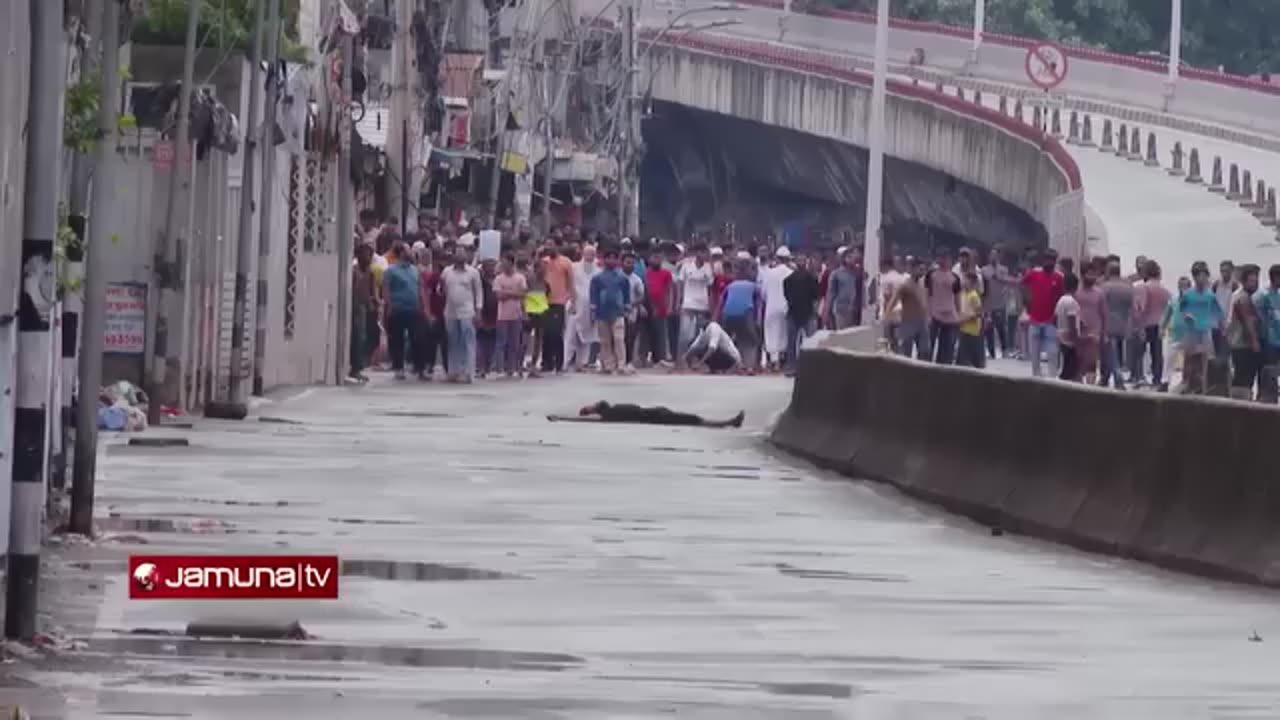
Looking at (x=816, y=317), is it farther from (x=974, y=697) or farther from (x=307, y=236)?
(x=974, y=697)

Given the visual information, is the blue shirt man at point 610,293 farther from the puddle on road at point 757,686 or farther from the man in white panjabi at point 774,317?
the puddle on road at point 757,686

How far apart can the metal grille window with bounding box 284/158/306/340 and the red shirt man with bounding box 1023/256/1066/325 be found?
847 centimetres

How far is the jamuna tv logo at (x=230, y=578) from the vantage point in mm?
14656

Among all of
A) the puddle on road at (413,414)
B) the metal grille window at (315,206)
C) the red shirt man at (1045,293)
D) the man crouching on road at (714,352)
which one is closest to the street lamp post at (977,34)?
the man crouching on road at (714,352)

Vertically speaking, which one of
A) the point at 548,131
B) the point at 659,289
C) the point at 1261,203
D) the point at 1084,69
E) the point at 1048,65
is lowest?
the point at 659,289

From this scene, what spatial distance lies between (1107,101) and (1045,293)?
220ft

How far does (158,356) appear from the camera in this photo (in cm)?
2945

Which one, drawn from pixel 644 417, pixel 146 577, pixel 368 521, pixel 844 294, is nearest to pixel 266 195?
pixel 644 417

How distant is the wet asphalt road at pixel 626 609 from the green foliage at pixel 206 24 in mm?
7492

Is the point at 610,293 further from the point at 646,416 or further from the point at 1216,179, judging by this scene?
the point at 1216,179

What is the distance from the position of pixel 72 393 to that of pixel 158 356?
10542 mm

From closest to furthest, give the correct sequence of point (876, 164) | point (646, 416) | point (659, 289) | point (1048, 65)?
1. point (646, 416)
2. point (659, 289)
3. point (876, 164)
4. point (1048, 65)

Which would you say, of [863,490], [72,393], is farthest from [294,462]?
[72,393]

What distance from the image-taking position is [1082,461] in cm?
1886
